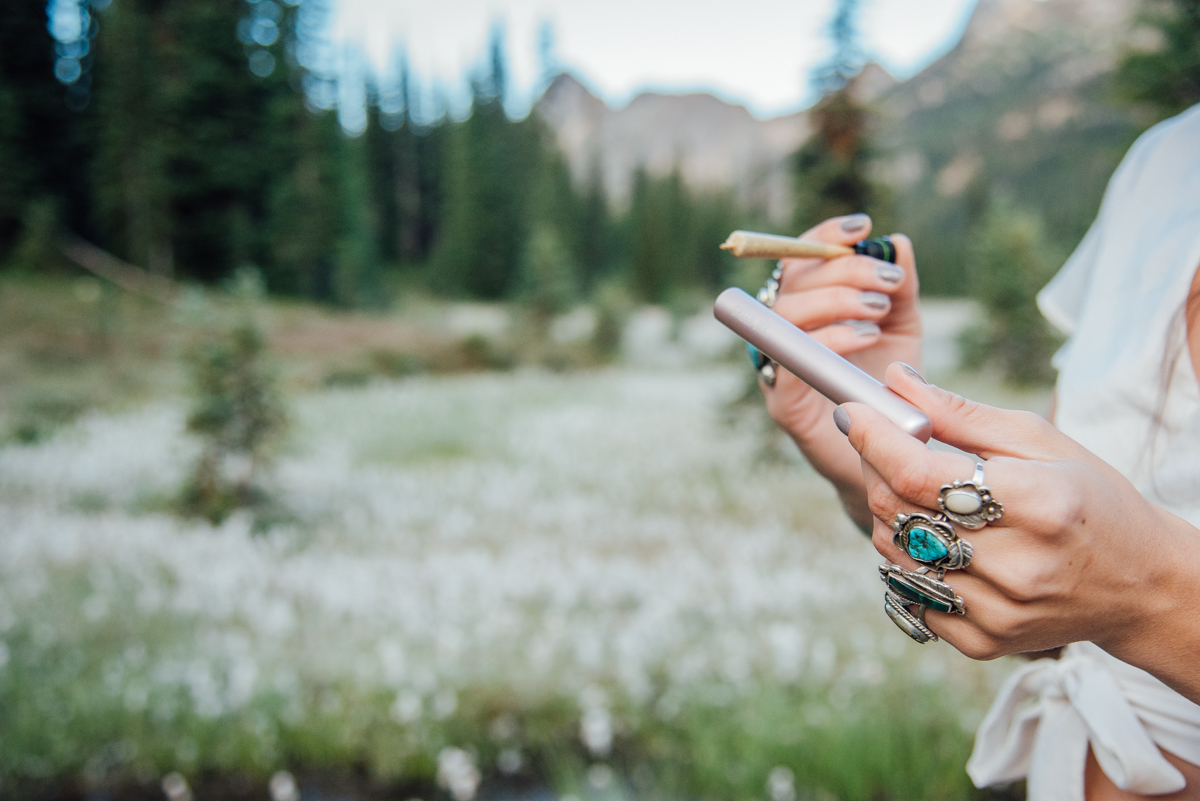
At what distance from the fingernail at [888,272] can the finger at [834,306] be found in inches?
1.6

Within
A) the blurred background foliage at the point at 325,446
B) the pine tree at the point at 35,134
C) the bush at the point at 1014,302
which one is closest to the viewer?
the blurred background foliage at the point at 325,446

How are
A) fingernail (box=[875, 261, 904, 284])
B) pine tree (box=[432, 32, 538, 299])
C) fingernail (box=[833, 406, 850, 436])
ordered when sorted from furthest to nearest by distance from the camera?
pine tree (box=[432, 32, 538, 299]) < fingernail (box=[875, 261, 904, 284]) < fingernail (box=[833, 406, 850, 436])

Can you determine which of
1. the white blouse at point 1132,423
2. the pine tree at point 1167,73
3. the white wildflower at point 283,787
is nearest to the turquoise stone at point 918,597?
the white blouse at point 1132,423

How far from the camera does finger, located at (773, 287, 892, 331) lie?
4.70 ft

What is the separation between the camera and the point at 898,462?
2.58ft

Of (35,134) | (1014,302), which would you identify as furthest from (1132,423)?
(35,134)

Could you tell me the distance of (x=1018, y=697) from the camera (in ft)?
4.87

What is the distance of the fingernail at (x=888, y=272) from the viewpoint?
142 centimetres

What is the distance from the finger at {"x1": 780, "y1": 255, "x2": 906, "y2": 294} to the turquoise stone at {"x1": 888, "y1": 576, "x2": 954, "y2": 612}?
0.77 m

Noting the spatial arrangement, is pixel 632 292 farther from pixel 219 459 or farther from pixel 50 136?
pixel 219 459

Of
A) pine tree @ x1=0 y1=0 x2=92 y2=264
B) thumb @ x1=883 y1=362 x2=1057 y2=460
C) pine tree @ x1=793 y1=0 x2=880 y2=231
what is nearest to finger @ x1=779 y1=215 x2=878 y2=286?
thumb @ x1=883 y1=362 x2=1057 y2=460

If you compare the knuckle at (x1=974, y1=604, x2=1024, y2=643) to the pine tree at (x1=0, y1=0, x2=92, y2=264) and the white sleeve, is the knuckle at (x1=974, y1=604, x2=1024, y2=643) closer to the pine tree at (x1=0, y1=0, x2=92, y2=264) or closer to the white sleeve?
the white sleeve

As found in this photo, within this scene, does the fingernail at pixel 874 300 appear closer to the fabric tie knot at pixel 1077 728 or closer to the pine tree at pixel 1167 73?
the fabric tie knot at pixel 1077 728

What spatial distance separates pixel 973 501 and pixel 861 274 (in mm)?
797
